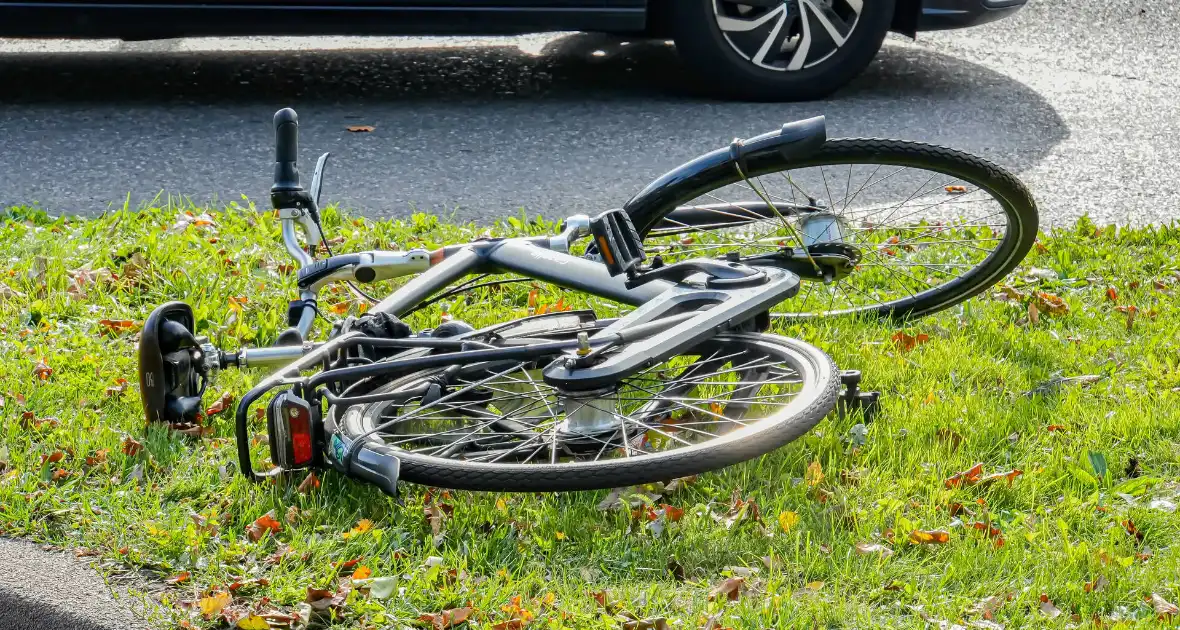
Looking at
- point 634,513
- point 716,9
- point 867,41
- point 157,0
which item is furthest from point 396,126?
point 634,513

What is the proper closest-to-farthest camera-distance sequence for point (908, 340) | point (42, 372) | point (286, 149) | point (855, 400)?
1. point (855, 400)
2. point (286, 149)
3. point (42, 372)
4. point (908, 340)

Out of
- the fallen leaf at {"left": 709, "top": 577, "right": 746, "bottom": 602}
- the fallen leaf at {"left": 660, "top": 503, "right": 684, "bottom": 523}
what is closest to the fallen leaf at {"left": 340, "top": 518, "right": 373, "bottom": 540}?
the fallen leaf at {"left": 660, "top": 503, "right": 684, "bottom": 523}

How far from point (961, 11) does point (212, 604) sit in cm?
507

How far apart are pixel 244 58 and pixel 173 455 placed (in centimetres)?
452

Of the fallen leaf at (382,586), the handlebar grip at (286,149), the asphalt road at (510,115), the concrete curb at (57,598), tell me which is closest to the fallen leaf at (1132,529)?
the fallen leaf at (382,586)

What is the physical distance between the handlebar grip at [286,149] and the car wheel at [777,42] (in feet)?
10.5

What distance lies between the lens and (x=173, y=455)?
3.24 meters

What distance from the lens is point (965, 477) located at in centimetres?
309

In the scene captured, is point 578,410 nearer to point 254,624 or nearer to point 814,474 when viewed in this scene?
point 814,474

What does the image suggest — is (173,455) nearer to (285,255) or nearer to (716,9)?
(285,255)

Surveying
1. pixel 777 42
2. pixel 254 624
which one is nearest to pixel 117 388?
pixel 254 624

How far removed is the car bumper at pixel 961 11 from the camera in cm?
646

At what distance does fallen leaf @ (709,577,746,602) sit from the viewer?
266cm

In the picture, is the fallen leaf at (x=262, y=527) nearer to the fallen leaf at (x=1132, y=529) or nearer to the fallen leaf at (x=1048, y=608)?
the fallen leaf at (x=1048, y=608)
